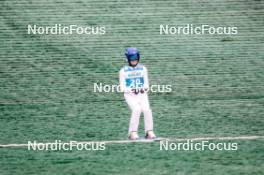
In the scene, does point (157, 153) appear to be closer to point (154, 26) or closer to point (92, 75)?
point (92, 75)

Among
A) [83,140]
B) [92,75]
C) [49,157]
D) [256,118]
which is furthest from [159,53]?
[49,157]

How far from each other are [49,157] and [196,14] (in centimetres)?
752

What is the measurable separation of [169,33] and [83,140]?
5892 millimetres

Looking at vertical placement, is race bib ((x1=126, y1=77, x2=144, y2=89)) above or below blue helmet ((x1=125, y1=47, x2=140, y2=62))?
below

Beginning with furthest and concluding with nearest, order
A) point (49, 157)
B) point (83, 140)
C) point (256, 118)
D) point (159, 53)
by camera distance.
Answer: point (159, 53) < point (256, 118) < point (83, 140) < point (49, 157)

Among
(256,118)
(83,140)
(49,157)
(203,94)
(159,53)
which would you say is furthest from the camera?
(159,53)

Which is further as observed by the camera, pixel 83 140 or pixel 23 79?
pixel 23 79

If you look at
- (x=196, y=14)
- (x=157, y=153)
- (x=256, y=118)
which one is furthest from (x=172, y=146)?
(x=196, y=14)

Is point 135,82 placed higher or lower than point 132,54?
lower

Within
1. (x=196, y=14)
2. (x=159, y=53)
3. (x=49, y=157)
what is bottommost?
(x=49, y=157)

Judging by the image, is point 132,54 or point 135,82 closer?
point 132,54

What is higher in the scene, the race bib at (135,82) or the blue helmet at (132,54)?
the blue helmet at (132,54)

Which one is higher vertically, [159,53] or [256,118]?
[159,53]

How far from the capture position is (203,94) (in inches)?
525
